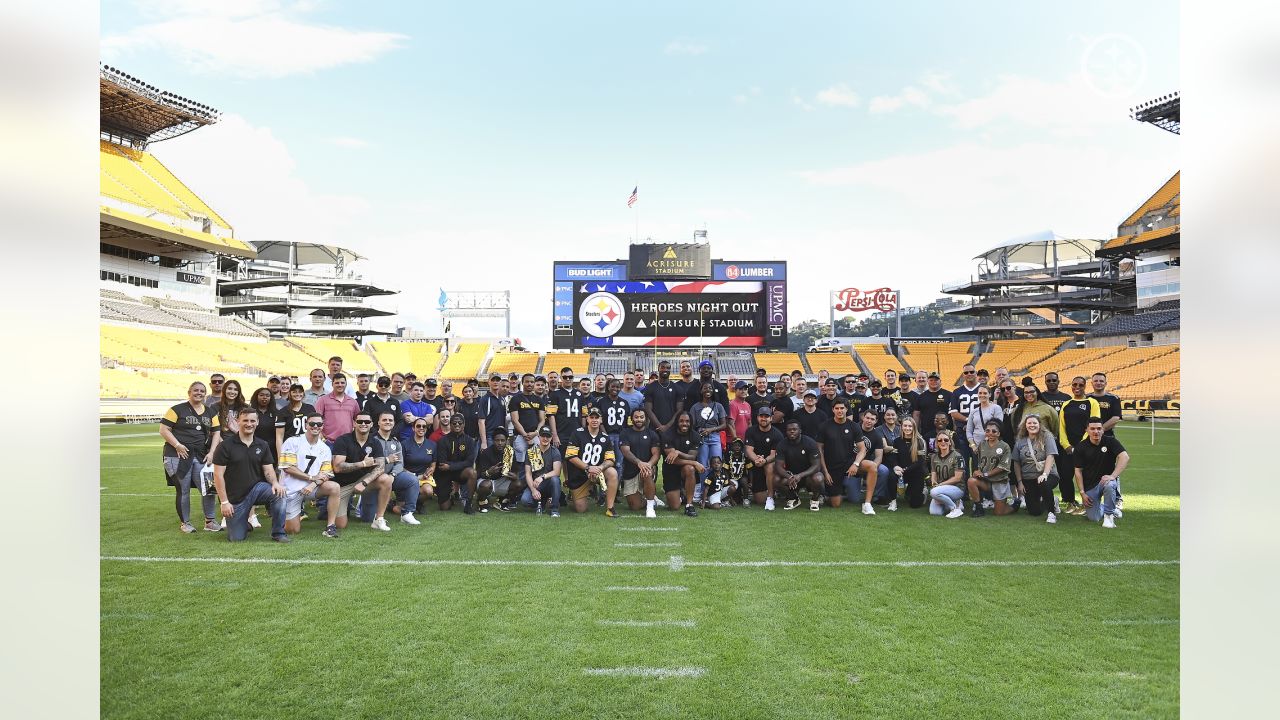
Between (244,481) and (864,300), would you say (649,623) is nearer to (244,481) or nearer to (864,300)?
(244,481)

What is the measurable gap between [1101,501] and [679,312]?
1922 centimetres

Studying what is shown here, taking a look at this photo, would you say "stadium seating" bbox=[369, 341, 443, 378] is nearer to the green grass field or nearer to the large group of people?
the large group of people

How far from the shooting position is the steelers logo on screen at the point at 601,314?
26.6 metres

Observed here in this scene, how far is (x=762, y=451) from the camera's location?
9.16 m

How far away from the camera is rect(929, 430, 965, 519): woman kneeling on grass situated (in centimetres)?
840

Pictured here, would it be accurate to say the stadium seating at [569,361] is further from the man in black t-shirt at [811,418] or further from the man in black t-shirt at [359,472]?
the man in black t-shirt at [359,472]

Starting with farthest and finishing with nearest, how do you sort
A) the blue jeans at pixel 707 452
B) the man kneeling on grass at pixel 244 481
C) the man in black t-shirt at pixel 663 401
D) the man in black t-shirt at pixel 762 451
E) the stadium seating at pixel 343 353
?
the stadium seating at pixel 343 353
the man in black t-shirt at pixel 663 401
the blue jeans at pixel 707 452
the man in black t-shirt at pixel 762 451
the man kneeling on grass at pixel 244 481

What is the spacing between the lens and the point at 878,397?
31.1ft

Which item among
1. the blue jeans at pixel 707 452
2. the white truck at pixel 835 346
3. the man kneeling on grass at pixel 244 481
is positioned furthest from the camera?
the white truck at pixel 835 346

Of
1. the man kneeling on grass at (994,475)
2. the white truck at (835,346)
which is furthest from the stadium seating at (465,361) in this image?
the man kneeling on grass at (994,475)

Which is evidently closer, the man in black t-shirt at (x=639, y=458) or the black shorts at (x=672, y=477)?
the man in black t-shirt at (x=639, y=458)

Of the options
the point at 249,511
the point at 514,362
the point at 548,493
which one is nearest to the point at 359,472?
the point at 249,511

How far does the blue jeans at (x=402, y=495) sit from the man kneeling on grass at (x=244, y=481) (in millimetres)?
1006

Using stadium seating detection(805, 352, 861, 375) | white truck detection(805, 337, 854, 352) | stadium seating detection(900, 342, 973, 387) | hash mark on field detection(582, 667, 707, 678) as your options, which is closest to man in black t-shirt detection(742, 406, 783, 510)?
hash mark on field detection(582, 667, 707, 678)
